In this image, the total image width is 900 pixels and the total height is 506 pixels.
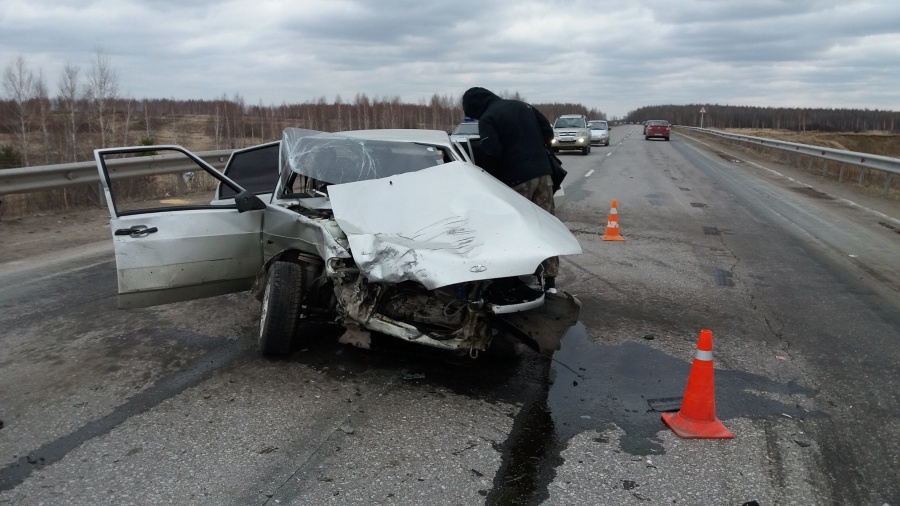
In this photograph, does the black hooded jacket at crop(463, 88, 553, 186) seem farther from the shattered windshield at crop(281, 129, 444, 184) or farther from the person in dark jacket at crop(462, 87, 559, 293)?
the shattered windshield at crop(281, 129, 444, 184)

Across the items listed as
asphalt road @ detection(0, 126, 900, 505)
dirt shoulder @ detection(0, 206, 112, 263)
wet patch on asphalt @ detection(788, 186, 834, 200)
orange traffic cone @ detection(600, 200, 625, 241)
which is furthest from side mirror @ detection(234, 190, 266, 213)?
wet patch on asphalt @ detection(788, 186, 834, 200)

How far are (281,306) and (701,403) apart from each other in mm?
2812

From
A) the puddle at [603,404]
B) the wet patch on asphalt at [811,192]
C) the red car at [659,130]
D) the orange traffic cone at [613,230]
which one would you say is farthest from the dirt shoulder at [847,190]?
the red car at [659,130]

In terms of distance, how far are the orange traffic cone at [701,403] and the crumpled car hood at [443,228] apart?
3.35 feet

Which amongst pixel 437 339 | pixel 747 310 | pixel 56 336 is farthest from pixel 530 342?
pixel 56 336

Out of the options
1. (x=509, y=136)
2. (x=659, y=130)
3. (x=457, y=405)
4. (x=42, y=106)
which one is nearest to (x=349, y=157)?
(x=509, y=136)

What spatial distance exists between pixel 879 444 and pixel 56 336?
229 inches

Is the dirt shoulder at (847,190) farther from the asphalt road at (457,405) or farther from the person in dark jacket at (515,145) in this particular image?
the person in dark jacket at (515,145)

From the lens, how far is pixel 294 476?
3287 millimetres

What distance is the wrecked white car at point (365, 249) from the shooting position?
4.16m

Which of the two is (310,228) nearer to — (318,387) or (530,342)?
(318,387)

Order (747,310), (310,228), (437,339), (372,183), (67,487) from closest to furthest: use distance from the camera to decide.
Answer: (67,487)
(437,339)
(310,228)
(372,183)
(747,310)

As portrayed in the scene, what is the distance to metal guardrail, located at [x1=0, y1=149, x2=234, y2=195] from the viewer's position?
9.66 m

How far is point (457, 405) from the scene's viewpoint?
4164mm
